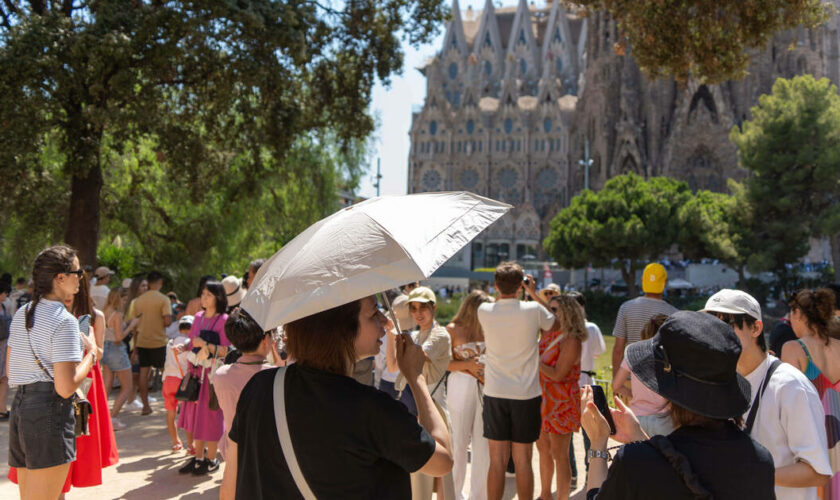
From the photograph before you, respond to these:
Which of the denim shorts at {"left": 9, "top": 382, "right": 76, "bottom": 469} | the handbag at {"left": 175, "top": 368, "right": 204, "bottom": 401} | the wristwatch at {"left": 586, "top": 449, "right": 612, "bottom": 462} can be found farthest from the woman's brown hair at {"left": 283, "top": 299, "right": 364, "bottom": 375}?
the handbag at {"left": 175, "top": 368, "right": 204, "bottom": 401}

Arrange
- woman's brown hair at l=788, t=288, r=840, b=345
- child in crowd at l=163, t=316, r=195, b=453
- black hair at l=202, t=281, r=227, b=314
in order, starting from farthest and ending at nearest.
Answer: child in crowd at l=163, t=316, r=195, b=453 → black hair at l=202, t=281, r=227, b=314 → woman's brown hair at l=788, t=288, r=840, b=345

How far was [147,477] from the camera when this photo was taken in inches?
239

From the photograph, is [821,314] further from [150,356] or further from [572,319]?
[150,356]

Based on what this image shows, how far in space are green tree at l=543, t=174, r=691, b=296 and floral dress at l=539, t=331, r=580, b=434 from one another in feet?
103

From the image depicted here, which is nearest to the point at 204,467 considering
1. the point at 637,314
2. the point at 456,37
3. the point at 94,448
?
the point at 94,448

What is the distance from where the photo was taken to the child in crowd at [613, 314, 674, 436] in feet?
7.61

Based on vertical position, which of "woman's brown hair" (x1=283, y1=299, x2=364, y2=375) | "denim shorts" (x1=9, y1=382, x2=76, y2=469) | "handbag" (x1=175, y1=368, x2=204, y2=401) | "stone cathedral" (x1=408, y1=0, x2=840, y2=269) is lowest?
"handbag" (x1=175, y1=368, x2=204, y2=401)

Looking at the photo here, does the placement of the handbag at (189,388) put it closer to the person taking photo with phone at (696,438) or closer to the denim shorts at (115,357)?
the denim shorts at (115,357)

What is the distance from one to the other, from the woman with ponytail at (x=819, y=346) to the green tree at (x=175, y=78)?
8191 mm

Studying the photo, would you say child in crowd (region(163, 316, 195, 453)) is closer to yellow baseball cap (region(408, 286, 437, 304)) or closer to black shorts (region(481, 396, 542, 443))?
yellow baseball cap (region(408, 286, 437, 304))

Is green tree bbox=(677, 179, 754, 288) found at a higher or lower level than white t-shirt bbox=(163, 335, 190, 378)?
higher

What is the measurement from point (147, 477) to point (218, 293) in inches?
69.8

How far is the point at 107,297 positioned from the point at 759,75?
5399 centimetres

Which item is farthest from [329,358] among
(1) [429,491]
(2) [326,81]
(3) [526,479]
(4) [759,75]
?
(4) [759,75]
